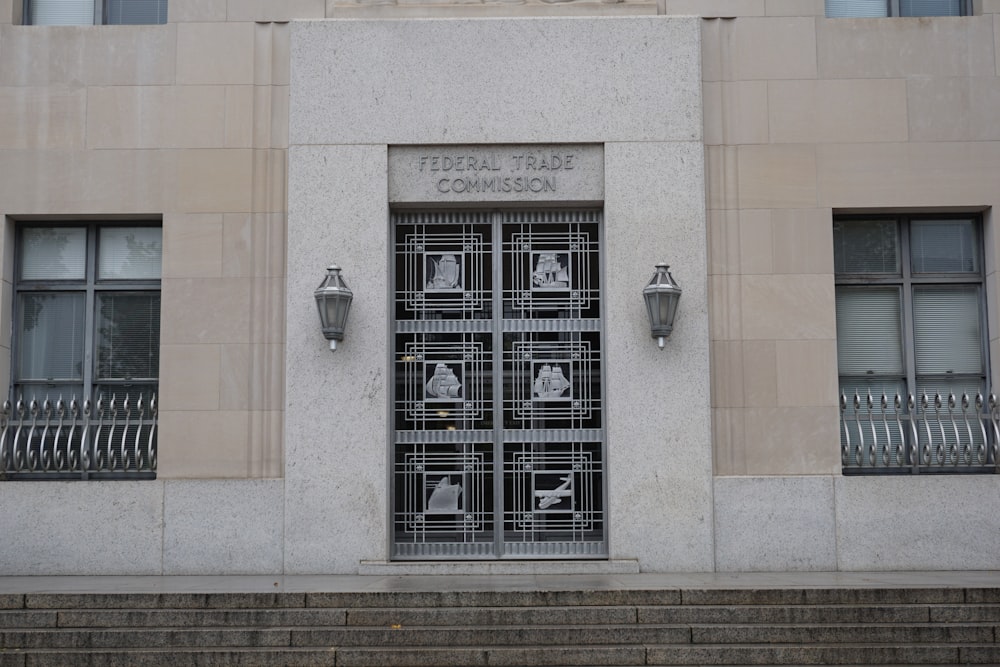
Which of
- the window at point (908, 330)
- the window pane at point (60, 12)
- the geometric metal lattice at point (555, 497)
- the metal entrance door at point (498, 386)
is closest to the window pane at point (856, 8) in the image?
the window at point (908, 330)

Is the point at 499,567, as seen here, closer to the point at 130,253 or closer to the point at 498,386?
the point at 498,386

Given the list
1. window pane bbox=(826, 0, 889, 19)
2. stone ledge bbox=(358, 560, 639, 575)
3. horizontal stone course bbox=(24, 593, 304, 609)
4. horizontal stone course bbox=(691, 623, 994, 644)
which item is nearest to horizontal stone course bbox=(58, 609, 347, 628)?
horizontal stone course bbox=(24, 593, 304, 609)

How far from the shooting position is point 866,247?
12.7 m

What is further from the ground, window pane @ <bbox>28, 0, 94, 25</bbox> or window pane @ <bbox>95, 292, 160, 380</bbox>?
window pane @ <bbox>28, 0, 94, 25</bbox>

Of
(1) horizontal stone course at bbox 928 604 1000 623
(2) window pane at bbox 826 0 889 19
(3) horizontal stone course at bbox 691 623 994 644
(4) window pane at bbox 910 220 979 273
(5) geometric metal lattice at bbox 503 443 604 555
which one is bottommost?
(3) horizontal stone course at bbox 691 623 994 644

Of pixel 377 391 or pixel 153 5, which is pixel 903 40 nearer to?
pixel 377 391

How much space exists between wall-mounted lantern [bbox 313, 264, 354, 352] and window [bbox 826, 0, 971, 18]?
6.63m

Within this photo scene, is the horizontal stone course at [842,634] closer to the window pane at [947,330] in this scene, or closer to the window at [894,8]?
the window pane at [947,330]

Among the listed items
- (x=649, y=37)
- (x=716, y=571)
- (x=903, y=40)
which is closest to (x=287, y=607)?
(x=716, y=571)

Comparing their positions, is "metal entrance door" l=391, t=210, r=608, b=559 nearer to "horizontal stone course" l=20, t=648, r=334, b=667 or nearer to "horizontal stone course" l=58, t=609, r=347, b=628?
"horizontal stone course" l=58, t=609, r=347, b=628

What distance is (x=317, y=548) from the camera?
11852 mm

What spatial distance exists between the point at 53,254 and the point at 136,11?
310cm

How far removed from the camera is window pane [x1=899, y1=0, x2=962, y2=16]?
13.0 meters

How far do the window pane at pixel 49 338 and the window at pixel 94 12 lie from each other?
3.35 metres
